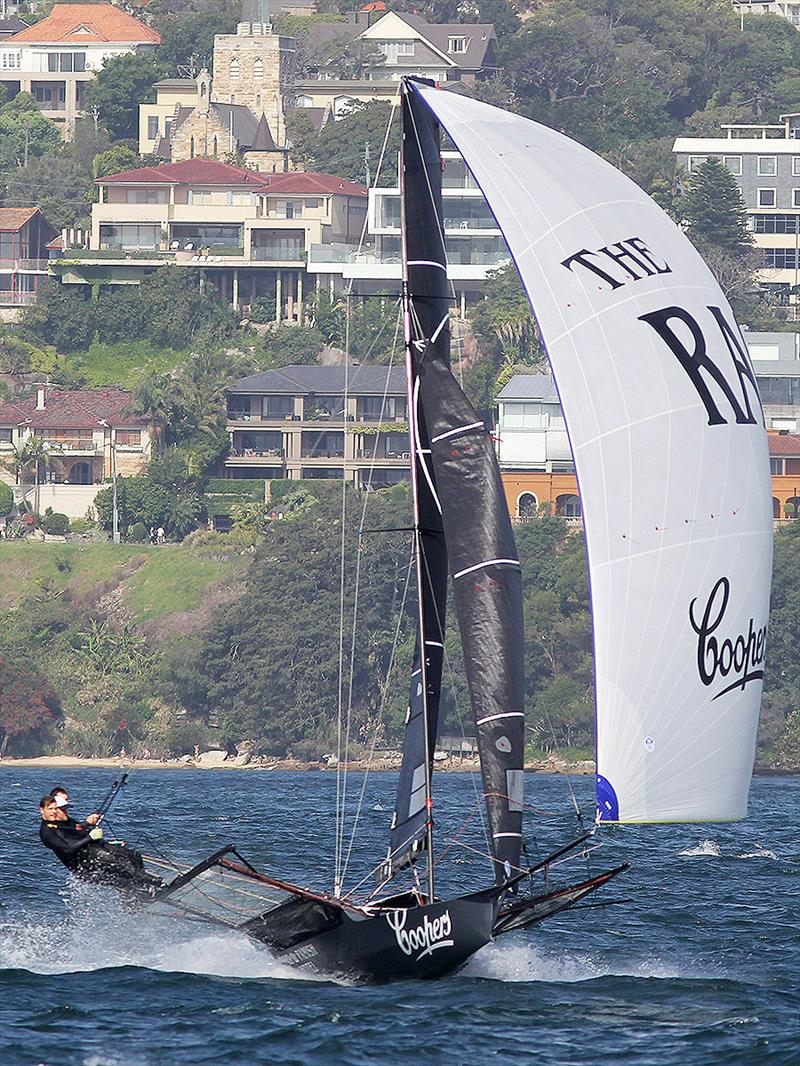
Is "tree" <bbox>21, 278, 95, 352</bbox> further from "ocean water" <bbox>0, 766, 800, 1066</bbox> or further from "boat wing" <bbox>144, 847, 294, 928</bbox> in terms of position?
"boat wing" <bbox>144, 847, 294, 928</bbox>

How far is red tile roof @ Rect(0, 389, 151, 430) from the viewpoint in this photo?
10844cm

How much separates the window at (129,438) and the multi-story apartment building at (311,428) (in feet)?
13.5

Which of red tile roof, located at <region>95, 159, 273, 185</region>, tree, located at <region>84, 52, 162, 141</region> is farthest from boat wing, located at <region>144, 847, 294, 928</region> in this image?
tree, located at <region>84, 52, 162, 141</region>

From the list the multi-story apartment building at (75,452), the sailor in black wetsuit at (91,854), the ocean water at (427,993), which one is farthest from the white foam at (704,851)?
the multi-story apartment building at (75,452)

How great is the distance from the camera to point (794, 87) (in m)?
150

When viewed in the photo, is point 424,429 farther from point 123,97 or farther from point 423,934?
point 123,97

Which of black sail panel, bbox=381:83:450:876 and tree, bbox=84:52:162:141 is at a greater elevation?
tree, bbox=84:52:162:141

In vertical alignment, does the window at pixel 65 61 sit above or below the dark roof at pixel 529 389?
above

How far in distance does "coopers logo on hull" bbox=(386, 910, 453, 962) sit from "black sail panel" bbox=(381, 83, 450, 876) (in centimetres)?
116

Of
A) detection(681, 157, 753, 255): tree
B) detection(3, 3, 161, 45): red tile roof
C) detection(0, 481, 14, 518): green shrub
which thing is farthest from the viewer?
detection(3, 3, 161, 45): red tile roof

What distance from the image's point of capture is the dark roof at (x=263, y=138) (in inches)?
5753

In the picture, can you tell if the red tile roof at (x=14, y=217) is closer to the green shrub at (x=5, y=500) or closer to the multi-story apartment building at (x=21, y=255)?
the multi-story apartment building at (x=21, y=255)

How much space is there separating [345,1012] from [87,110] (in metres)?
139

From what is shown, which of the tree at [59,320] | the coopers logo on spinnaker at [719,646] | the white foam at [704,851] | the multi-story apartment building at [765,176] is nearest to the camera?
the coopers logo on spinnaker at [719,646]
